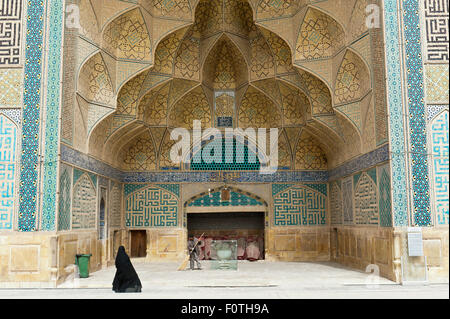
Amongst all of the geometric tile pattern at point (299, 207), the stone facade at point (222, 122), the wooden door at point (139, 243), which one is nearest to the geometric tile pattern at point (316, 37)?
the stone facade at point (222, 122)

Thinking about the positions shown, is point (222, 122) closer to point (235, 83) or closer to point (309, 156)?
point (235, 83)

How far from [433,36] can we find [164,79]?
666cm

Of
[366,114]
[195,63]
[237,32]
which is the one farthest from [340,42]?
[195,63]

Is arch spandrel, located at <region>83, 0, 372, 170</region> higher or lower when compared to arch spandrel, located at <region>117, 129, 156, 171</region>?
higher

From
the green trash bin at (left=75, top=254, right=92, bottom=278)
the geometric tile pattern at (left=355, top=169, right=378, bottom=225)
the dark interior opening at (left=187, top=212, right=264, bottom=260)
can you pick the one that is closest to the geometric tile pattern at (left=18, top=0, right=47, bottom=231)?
the green trash bin at (left=75, top=254, right=92, bottom=278)

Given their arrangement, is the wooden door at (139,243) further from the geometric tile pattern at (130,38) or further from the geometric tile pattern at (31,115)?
the geometric tile pattern at (31,115)

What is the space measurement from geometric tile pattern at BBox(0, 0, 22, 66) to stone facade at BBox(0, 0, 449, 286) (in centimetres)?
3

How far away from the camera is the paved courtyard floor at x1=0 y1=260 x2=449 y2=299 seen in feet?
23.1

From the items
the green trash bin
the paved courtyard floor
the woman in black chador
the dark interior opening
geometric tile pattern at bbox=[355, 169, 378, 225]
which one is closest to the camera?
the paved courtyard floor

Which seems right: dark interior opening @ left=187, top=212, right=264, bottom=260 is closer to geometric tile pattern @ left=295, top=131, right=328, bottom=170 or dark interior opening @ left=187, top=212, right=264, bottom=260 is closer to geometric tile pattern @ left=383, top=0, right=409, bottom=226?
geometric tile pattern @ left=295, top=131, right=328, bottom=170

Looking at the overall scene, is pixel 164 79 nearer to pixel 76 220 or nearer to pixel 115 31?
pixel 115 31

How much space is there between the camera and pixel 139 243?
45.4 feet

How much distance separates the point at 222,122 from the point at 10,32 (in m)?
6.69

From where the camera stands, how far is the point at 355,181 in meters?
11.0
